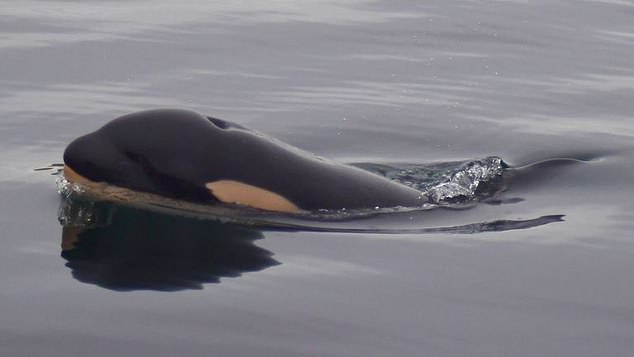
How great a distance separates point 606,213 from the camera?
42.7 feet

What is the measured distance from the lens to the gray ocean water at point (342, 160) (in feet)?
31.8

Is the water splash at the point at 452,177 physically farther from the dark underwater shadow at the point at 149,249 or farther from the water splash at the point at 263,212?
the dark underwater shadow at the point at 149,249

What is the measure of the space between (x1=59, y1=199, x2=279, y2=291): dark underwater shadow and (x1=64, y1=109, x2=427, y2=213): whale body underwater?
0.25 m

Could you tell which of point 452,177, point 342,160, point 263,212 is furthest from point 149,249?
point 342,160

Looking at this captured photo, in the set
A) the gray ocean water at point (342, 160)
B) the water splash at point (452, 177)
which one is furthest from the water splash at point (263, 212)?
the gray ocean water at point (342, 160)

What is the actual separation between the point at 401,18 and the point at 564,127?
757cm

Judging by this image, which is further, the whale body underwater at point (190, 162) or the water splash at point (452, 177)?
the water splash at point (452, 177)

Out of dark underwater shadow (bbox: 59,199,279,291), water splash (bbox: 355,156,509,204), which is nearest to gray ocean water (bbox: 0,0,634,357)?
dark underwater shadow (bbox: 59,199,279,291)

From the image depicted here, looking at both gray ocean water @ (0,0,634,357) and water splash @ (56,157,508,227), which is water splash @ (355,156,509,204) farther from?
gray ocean water @ (0,0,634,357)

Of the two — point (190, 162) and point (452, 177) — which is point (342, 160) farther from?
point (190, 162)

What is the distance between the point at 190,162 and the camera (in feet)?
38.4

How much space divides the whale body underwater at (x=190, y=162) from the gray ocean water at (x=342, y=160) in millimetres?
278

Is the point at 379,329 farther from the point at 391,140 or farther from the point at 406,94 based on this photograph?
the point at 406,94

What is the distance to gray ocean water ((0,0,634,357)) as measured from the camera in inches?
382
